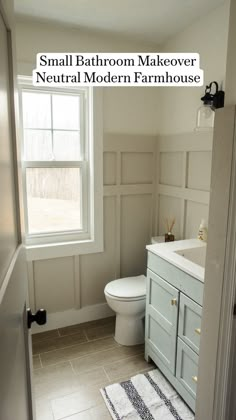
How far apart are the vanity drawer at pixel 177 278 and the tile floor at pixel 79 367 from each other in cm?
75

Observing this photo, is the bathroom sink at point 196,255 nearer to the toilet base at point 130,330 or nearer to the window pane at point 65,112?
the toilet base at point 130,330

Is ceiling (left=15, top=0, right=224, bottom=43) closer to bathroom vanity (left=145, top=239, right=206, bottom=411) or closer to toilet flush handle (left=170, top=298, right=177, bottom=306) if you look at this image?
bathroom vanity (left=145, top=239, right=206, bottom=411)

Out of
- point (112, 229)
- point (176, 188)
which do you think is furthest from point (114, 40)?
point (112, 229)

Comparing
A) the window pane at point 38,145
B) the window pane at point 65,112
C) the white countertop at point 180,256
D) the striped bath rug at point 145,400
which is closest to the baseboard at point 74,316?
the striped bath rug at point 145,400

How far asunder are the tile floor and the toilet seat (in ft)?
1.48

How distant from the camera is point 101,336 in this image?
2.34m

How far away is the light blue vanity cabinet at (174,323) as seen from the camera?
1499 millimetres

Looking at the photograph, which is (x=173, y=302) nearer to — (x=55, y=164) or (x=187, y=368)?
(x=187, y=368)

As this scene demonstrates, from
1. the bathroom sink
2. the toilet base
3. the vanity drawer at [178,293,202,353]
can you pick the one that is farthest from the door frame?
the toilet base

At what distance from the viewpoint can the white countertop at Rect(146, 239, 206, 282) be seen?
1.49 m

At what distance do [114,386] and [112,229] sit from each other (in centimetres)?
122

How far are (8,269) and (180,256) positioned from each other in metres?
1.23

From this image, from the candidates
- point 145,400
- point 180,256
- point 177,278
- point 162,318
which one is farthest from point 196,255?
point 145,400

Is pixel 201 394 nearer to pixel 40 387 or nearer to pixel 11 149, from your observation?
pixel 40 387
